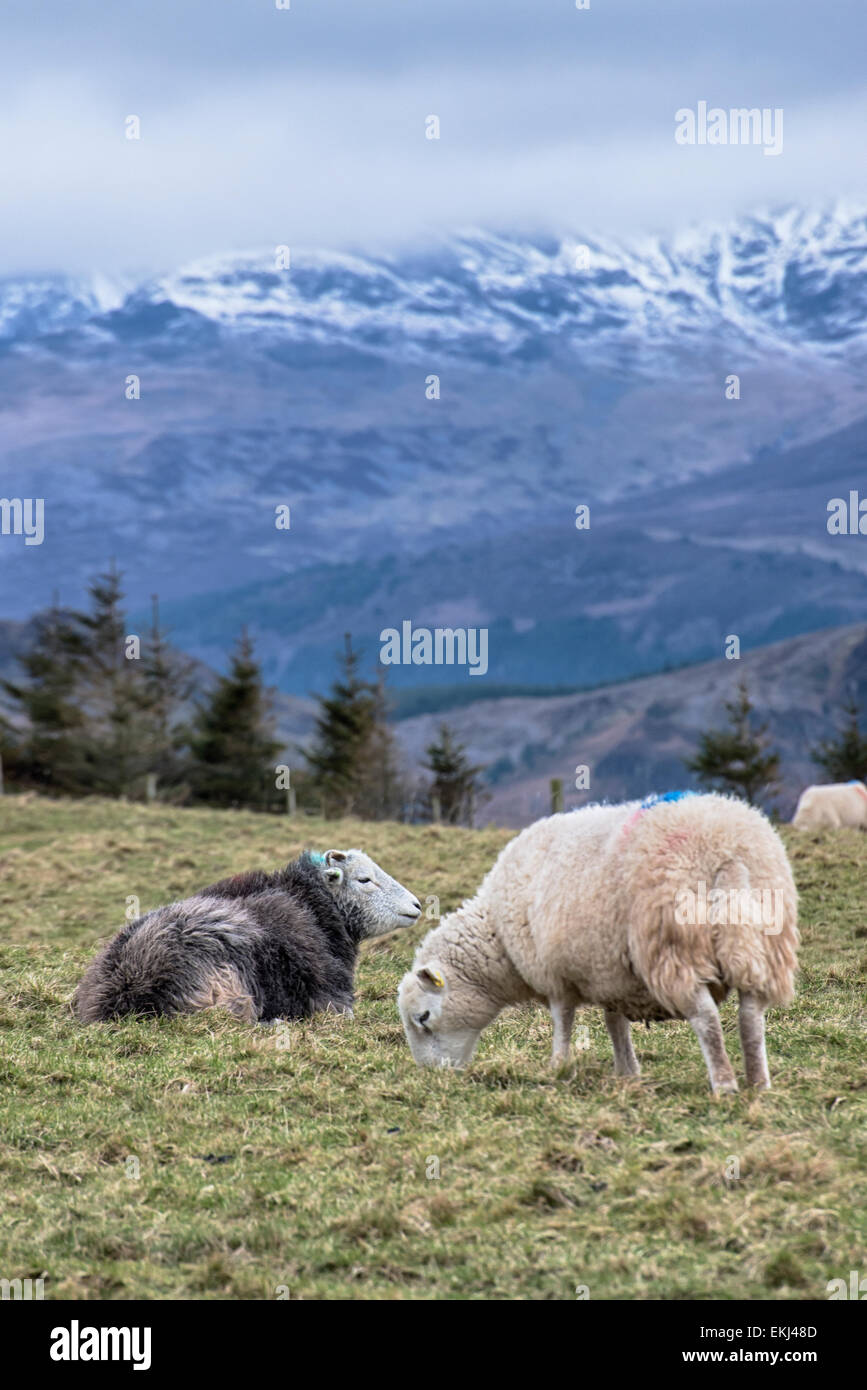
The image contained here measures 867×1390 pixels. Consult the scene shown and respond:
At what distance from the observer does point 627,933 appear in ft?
29.2

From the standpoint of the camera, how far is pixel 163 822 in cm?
2905

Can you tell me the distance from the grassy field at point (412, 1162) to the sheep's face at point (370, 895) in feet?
2.83

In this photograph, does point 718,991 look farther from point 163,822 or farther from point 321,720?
point 321,720

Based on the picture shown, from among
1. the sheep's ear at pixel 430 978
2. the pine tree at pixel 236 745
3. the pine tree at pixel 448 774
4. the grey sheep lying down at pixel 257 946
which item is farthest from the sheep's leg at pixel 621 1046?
the pine tree at pixel 236 745

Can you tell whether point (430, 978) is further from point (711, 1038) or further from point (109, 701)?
point (109, 701)

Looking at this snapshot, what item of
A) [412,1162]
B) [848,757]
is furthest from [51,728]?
[412,1162]

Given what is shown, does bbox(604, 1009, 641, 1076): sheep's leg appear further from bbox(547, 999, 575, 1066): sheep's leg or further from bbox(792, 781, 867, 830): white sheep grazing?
bbox(792, 781, 867, 830): white sheep grazing

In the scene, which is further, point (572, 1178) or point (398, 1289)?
point (572, 1178)

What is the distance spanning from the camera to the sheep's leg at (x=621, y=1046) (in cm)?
945

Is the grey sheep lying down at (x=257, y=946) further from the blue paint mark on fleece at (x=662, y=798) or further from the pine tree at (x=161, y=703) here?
the pine tree at (x=161, y=703)

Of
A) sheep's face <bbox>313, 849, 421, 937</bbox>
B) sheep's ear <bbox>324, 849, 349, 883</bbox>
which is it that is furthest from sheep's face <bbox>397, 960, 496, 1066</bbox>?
sheep's ear <bbox>324, 849, 349, 883</bbox>
